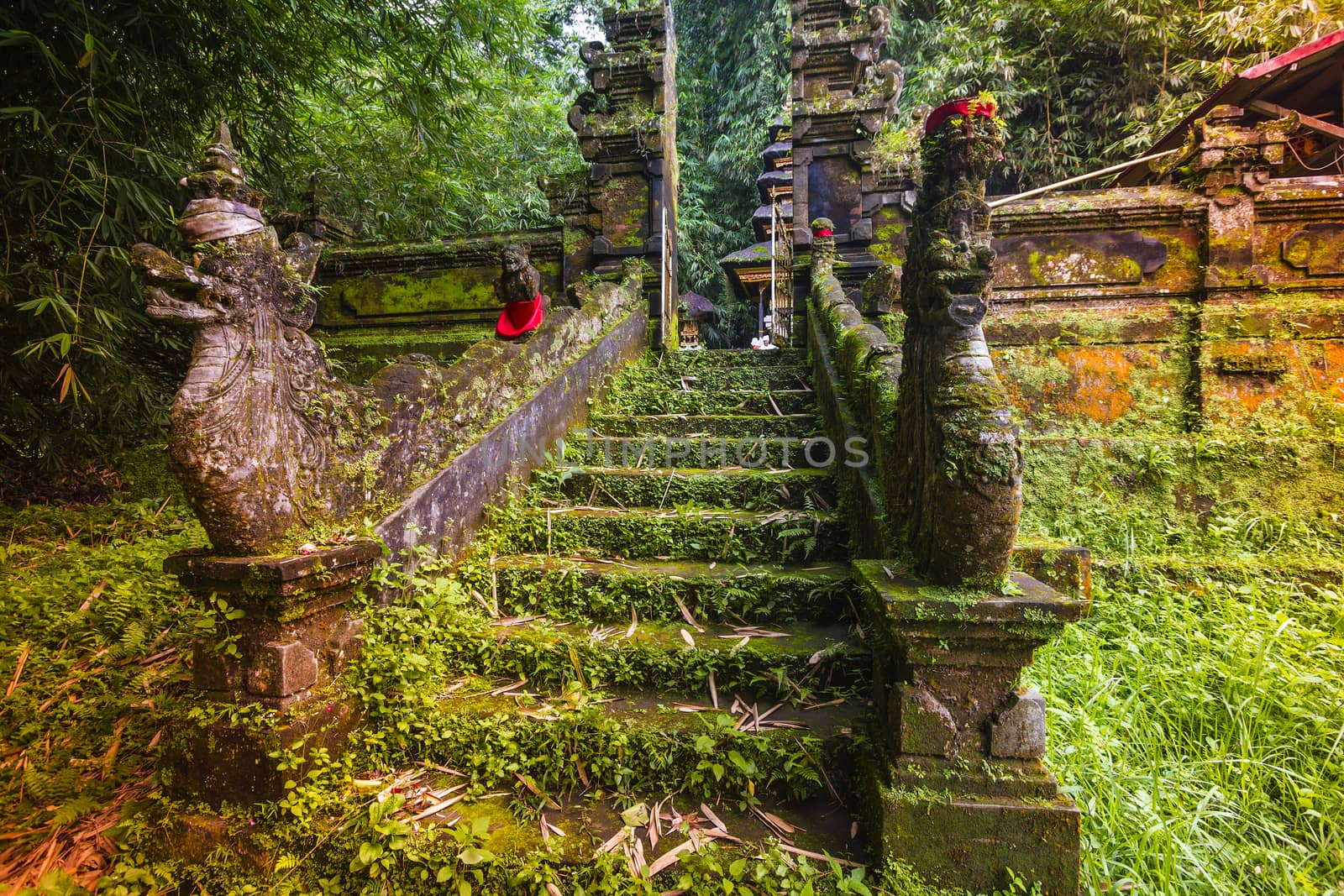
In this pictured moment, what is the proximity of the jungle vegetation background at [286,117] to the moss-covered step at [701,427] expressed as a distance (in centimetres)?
279

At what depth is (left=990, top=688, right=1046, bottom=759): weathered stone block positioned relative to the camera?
1.67 metres

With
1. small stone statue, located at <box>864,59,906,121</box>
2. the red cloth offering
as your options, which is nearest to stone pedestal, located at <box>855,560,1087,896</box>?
the red cloth offering

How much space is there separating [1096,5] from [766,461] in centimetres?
1174

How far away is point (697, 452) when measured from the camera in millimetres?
4043

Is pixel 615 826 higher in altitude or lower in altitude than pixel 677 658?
lower

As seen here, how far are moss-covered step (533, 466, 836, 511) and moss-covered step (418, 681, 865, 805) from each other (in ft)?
4.55

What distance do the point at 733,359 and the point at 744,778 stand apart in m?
4.34

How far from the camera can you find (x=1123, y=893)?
1.73m

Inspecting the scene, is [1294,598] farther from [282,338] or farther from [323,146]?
[323,146]

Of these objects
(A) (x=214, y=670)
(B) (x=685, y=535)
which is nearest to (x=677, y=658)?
(B) (x=685, y=535)

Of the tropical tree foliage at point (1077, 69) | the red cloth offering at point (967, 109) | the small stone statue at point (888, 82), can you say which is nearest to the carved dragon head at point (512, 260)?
the red cloth offering at point (967, 109)

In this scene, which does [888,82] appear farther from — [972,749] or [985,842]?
[985,842]

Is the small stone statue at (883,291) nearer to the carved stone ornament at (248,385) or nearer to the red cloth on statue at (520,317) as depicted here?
the red cloth on statue at (520,317)

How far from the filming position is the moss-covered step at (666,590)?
2633 mm
